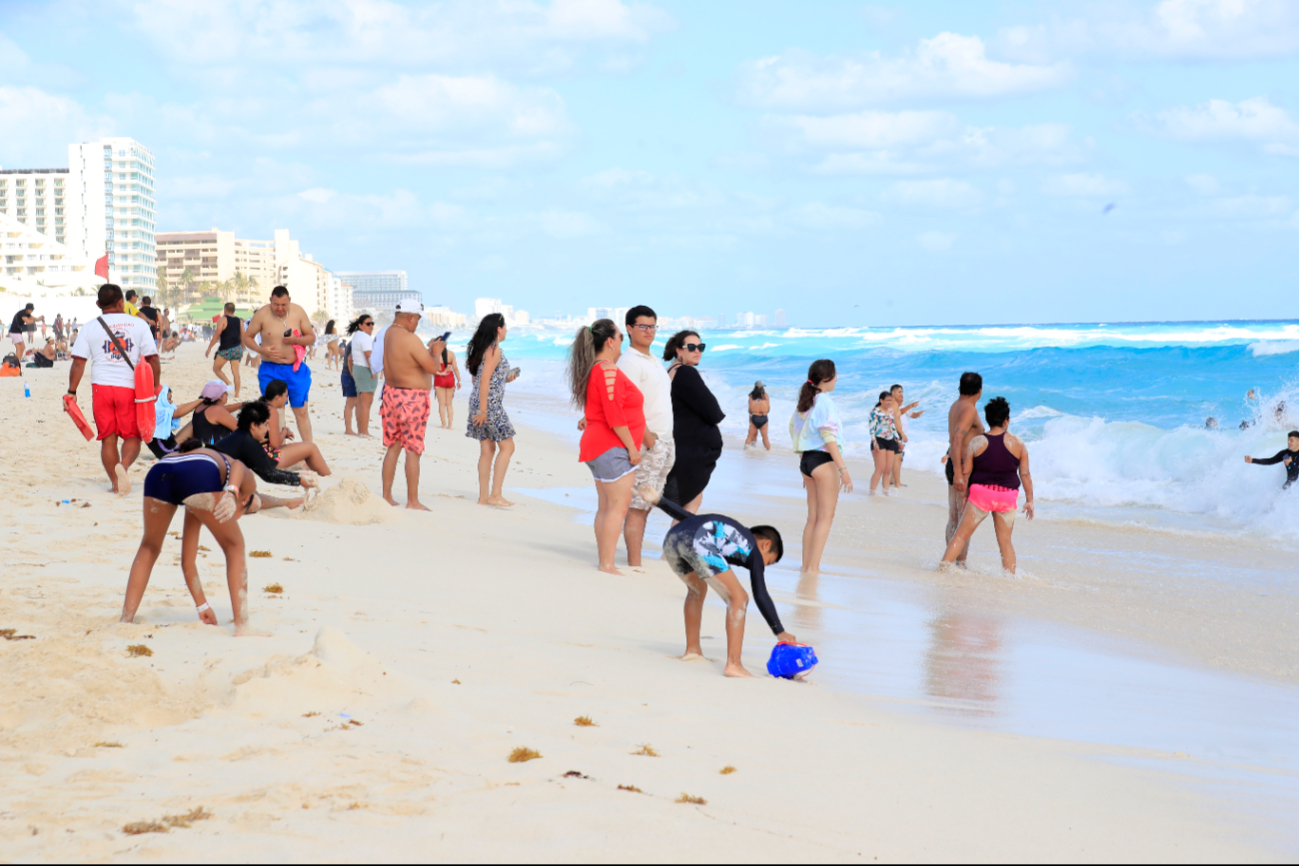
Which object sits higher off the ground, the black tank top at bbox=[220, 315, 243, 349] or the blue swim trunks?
the black tank top at bbox=[220, 315, 243, 349]

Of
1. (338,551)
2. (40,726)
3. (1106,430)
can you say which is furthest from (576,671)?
(1106,430)

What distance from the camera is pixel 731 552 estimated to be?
4.71 meters

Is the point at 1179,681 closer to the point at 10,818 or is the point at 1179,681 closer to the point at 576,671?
the point at 576,671

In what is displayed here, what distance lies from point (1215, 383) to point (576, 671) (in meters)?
35.6

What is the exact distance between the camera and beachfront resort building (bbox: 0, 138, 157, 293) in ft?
502

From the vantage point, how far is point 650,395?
693 centimetres

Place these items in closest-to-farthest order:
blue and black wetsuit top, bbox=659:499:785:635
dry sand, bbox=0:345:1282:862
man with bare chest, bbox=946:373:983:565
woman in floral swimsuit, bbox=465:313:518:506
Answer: dry sand, bbox=0:345:1282:862 < blue and black wetsuit top, bbox=659:499:785:635 < man with bare chest, bbox=946:373:983:565 < woman in floral swimsuit, bbox=465:313:518:506

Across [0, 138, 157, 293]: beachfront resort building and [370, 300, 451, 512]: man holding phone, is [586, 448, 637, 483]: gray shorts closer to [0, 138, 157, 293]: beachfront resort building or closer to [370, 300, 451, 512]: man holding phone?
[370, 300, 451, 512]: man holding phone

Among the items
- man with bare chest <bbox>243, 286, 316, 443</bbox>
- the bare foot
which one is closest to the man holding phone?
the bare foot

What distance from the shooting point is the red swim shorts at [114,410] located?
26.2 ft

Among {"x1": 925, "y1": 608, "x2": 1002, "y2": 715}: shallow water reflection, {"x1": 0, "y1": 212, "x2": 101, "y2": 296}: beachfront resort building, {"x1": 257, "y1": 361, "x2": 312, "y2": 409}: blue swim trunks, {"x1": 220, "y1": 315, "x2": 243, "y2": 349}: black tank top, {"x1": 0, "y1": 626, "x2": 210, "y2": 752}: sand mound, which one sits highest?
{"x1": 0, "y1": 212, "x2": 101, "y2": 296}: beachfront resort building

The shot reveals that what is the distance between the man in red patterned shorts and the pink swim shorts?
4421mm

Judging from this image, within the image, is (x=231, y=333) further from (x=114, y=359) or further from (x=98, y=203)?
(x=98, y=203)

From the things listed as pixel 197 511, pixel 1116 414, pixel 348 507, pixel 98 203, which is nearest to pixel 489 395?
pixel 348 507
